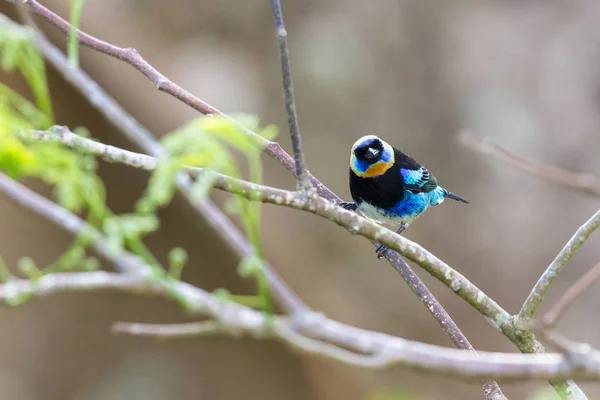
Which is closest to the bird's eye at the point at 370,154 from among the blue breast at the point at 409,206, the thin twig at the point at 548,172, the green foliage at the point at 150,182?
the blue breast at the point at 409,206

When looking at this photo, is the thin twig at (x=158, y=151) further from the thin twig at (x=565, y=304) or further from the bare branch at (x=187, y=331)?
the thin twig at (x=565, y=304)

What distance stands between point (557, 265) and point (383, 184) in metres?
1.17

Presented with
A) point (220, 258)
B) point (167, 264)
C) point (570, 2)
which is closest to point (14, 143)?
point (220, 258)

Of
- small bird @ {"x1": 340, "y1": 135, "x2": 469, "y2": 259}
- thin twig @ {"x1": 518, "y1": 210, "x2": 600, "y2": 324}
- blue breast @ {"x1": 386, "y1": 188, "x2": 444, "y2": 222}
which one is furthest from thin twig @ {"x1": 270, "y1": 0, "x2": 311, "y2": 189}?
blue breast @ {"x1": 386, "y1": 188, "x2": 444, "y2": 222}

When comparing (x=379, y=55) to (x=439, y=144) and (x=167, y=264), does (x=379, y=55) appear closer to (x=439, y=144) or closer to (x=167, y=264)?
(x=439, y=144)

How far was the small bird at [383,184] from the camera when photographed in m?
2.31

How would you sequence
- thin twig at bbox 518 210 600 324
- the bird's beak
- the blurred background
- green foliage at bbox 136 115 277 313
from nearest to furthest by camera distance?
green foliage at bbox 136 115 277 313
thin twig at bbox 518 210 600 324
the bird's beak
the blurred background

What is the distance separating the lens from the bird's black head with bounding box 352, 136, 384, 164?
2.30 metres

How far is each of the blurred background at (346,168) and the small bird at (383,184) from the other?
5.45ft

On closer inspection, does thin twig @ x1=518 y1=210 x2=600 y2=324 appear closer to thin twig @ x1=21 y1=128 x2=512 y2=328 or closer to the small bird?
thin twig @ x1=21 y1=128 x2=512 y2=328

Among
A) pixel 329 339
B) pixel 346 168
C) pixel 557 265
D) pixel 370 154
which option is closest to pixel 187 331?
pixel 329 339

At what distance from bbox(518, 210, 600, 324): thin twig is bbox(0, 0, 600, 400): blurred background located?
2.83m

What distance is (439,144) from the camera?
163 inches

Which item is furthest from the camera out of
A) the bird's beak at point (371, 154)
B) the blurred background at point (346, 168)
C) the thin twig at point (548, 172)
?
the blurred background at point (346, 168)
